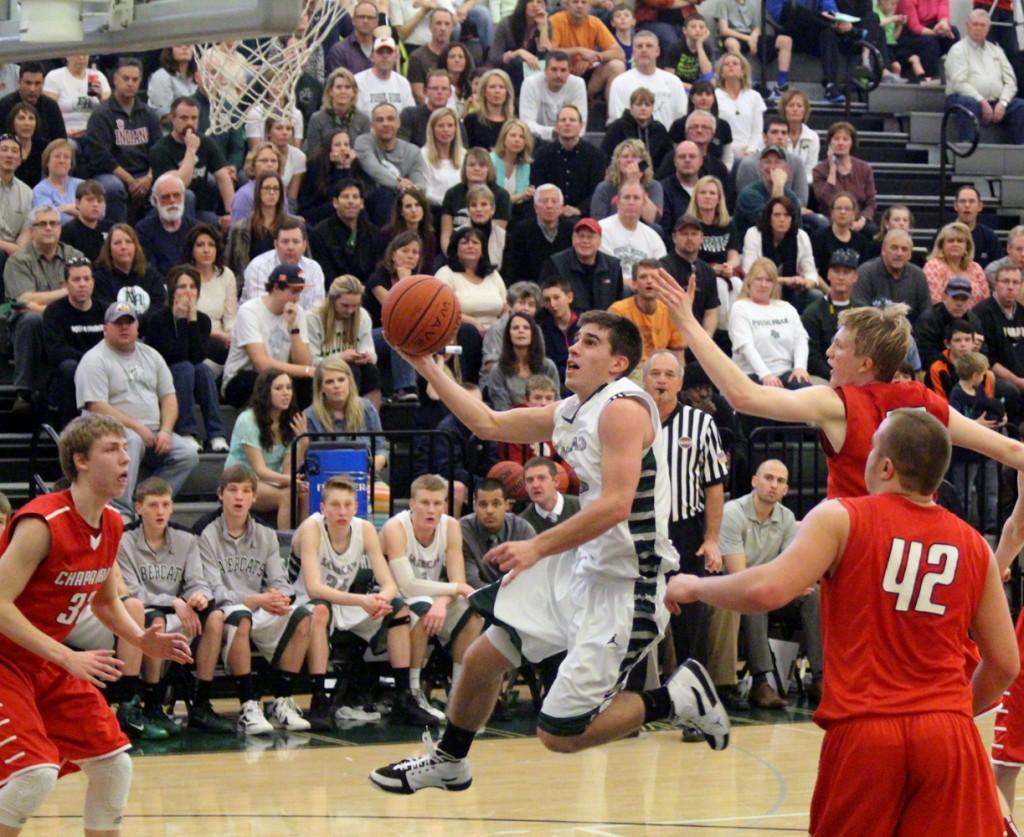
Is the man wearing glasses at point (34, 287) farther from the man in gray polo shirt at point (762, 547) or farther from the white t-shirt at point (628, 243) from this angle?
the man in gray polo shirt at point (762, 547)

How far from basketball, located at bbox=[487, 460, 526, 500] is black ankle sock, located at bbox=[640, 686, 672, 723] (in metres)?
4.60

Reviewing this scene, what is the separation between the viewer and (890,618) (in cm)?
495

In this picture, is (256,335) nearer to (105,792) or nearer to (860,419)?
(105,792)

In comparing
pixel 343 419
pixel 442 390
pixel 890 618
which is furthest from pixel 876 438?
pixel 343 419

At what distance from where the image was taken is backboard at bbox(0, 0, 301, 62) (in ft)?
21.8

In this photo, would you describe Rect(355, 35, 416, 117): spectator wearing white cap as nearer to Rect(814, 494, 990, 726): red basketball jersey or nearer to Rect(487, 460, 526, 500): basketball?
Rect(487, 460, 526, 500): basketball

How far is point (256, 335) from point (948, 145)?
807 centimetres

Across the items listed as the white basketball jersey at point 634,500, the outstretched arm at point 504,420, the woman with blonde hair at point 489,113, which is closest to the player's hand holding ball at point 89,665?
the outstretched arm at point 504,420

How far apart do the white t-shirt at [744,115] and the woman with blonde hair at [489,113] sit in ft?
7.01

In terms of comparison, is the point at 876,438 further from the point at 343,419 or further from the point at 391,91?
the point at 391,91

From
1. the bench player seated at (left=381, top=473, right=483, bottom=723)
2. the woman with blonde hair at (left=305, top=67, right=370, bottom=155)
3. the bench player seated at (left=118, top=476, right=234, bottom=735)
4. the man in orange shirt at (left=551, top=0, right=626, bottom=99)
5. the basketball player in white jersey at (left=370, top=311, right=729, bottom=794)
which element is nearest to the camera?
the basketball player in white jersey at (left=370, top=311, right=729, bottom=794)

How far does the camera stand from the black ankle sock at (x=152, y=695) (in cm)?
966

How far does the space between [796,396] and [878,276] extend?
7.99 meters

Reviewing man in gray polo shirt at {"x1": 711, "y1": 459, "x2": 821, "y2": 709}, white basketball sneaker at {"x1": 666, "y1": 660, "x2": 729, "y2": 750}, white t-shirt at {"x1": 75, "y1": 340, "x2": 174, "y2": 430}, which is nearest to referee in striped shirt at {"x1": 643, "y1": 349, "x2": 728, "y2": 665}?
man in gray polo shirt at {"x1": 711, "y1": 459, "x2": 821, "y2": 709}
